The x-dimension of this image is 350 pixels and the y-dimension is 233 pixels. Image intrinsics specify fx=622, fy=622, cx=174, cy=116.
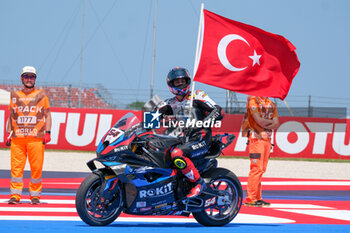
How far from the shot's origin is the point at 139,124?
6.57m

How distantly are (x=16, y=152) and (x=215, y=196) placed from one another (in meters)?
3.31

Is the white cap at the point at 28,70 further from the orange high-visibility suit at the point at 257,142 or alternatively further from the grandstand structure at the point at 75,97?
the grandstand structure at the point at 75,97

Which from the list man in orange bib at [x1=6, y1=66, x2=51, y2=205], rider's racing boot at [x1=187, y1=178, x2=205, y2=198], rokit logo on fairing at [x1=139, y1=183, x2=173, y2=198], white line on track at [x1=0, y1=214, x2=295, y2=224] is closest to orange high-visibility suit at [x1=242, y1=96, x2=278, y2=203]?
white line on track at [x1=0, y1=214, x2=295, y2=224]

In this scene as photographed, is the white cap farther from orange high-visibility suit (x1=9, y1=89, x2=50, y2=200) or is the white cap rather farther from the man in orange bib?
orange high-visibility suit (x1=9, y1=89, x2=50, y2=200)

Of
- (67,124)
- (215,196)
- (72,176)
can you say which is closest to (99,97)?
(67,124)

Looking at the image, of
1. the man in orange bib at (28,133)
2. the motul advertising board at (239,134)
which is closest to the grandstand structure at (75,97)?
the motul advertising board at (239,134)

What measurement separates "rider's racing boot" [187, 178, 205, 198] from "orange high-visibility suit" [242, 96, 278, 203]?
2290mm

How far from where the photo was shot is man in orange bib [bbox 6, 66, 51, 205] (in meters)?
8.92

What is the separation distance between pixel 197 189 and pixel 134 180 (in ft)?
2.70

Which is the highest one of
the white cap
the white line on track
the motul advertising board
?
the white cap

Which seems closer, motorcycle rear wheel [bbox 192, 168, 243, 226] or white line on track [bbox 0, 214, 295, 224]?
motorcycle rear wheel [bbox 192, 168, 243, 226]

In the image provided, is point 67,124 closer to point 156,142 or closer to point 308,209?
point 308,209

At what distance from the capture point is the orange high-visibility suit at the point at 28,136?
8922 mm

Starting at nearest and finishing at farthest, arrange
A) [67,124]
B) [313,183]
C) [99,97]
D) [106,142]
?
[106,142]
[313,183]
[67,124]
[99,97]
